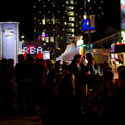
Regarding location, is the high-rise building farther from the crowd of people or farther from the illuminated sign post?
the crowd of people

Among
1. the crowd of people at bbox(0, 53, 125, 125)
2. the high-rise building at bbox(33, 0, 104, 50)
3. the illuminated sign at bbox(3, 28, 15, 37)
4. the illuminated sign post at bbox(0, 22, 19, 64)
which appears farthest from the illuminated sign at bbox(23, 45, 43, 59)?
the high-rise building at bbox(33, 0, 104, 50)

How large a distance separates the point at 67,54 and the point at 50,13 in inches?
5319

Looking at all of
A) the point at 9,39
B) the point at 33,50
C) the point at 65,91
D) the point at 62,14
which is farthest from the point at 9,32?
the point at 62,14

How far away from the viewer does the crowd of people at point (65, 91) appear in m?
4.95

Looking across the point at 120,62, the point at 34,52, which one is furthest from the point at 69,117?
the point at 34,52

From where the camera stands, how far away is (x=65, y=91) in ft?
19.6

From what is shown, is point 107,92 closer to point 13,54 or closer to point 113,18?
point 13,54

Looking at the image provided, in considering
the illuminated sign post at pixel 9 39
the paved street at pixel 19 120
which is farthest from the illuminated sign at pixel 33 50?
the paved street at pixel 19 120

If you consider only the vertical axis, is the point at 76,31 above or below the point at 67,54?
above

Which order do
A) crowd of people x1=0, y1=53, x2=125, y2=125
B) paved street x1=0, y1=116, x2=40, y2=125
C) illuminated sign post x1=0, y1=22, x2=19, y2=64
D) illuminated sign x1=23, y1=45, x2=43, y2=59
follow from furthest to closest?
illuminated sign x1=23, y1=45, x2=43, y2=59 → illuminated sign post x1=0, y1=22, x2=19, y2=64 → paved street x1=0, y1=116, x2=40, y2=125 → crowd of people x1=0, y1=53, x2=125, y2=125

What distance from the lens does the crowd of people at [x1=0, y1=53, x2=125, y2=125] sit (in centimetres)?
495

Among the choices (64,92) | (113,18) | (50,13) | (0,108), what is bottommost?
(0,108)

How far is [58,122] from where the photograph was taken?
506 cm

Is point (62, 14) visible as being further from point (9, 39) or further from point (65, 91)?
point (65, 91)
